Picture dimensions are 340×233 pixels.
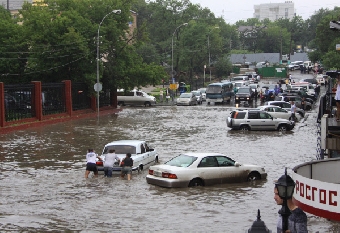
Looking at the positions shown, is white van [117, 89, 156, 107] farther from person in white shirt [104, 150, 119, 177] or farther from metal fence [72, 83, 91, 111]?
person in white shirt [104, 150, 119, 177]

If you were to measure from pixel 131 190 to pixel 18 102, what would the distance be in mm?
23356

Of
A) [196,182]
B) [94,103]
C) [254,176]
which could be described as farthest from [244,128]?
[196,182]

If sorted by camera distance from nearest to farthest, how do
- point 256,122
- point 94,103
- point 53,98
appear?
1. point 256,122
2. point 53,98
3. point 94,103

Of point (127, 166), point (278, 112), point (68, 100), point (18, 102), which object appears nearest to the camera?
point (127, 166)

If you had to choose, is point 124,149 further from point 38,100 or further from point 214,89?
point 214,89

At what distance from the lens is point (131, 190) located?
21.1 metres

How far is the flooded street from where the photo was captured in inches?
652

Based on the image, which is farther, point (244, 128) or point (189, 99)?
point (189, 99)

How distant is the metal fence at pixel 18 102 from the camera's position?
41.2m

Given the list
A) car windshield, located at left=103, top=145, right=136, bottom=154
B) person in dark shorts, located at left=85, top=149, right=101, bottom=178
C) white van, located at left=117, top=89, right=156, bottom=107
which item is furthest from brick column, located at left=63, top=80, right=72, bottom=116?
person in dark shorts, located at left=85, top=149, right=101, bottom=178

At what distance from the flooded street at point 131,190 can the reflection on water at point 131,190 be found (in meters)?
0.02

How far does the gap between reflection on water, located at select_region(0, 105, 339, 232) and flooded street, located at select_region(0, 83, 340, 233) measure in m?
0.02

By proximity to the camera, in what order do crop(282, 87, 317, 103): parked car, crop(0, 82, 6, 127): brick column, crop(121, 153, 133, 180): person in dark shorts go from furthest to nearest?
crop(282, 87, 317, 103): parked car < crop(0, 82, 6, 127): brick column < crop(121, 153, 133, 180): person in dark shorts

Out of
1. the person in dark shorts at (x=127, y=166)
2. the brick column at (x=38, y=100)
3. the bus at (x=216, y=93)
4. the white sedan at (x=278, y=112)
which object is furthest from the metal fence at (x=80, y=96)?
the person in dark shorts at (x=127, y=166)
